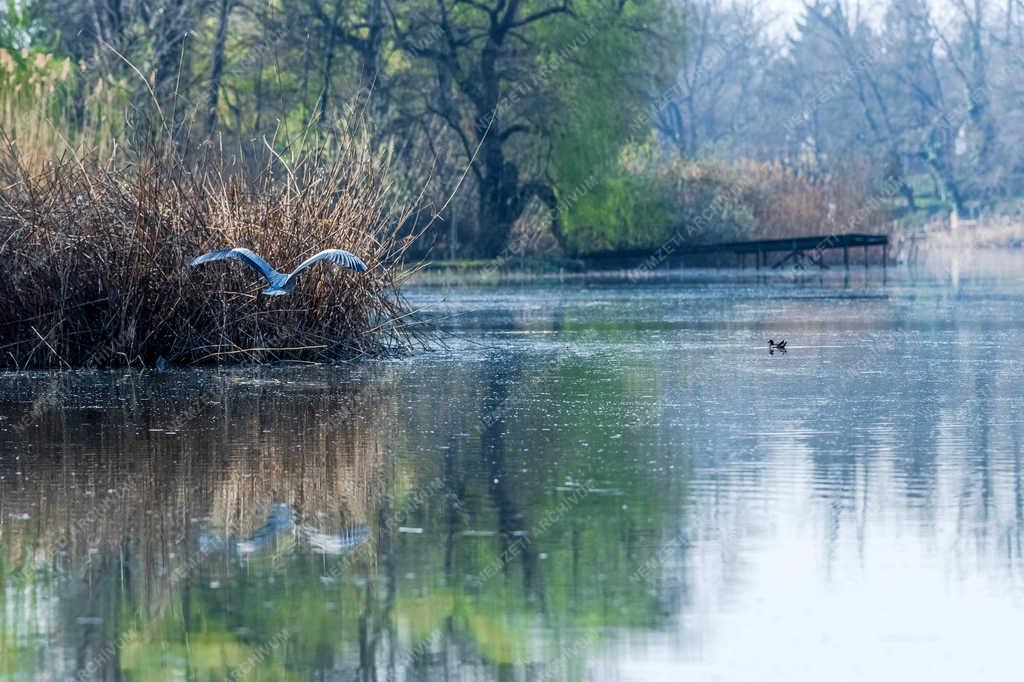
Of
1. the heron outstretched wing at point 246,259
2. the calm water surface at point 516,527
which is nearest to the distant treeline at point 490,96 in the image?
the heron outstretched wing at point 246,259

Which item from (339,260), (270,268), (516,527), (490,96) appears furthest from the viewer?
(490,96)

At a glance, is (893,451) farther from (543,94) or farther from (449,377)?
(543,94)

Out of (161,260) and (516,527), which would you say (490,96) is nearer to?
(161,260)

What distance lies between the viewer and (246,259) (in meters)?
15.3

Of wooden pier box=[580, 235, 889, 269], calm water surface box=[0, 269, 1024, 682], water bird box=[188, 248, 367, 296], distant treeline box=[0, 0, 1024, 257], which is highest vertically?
distant treeline box=[0, 0, 1024, 257]

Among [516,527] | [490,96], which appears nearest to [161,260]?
[516,527]

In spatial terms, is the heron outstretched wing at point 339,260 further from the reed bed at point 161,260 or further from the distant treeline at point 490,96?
the distant treeline at point 490,96

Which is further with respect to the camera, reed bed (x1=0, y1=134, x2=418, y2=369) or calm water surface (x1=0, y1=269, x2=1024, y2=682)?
reed bed (x1=0, y1=134, x2=418, y2=369)

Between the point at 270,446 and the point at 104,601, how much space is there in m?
4.43

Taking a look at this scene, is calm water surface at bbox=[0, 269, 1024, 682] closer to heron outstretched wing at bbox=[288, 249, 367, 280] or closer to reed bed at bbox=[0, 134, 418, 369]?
heron outstretched wing at bbox=[288, 249, 367, 280]

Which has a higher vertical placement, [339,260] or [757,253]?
[339,260]

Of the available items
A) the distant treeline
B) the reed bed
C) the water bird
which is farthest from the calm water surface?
the distant treeline

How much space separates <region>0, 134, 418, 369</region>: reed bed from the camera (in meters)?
16.3

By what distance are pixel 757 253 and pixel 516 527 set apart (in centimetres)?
3853
